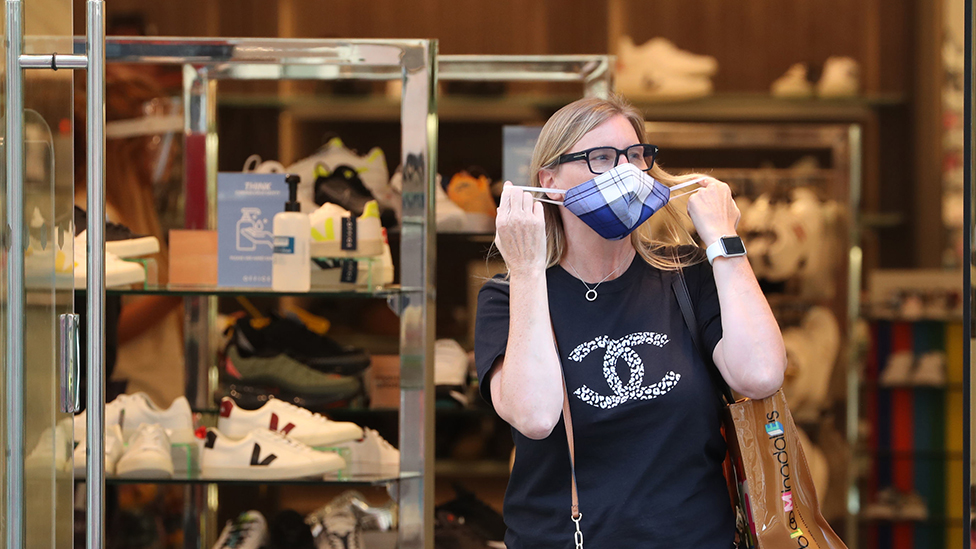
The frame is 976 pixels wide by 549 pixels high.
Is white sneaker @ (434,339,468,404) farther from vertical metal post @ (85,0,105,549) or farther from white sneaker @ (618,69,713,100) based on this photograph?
white sneaker @ (618,69,713,100)

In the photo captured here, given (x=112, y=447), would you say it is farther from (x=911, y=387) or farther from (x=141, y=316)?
Result: (x=911, y=387)

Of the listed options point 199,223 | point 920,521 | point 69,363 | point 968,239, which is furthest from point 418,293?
point 920,521

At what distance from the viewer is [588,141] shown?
178cm

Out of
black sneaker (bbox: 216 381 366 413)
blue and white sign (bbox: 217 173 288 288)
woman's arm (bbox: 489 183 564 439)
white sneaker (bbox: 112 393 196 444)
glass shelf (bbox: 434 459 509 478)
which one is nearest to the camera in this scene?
woman's arm (bbox: 489 183 564 439)

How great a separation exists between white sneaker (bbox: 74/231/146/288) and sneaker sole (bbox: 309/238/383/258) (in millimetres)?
473

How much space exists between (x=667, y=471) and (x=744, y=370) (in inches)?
8.8

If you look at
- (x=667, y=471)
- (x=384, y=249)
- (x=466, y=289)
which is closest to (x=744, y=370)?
(x=667, y=471)

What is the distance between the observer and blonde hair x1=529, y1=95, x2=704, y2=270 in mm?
1788

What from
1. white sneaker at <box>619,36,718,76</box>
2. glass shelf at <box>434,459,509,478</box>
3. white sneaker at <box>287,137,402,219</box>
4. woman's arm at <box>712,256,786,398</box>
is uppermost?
white sneaker at <box>619,36,718,76</box>

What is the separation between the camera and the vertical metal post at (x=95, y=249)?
1.44 metres

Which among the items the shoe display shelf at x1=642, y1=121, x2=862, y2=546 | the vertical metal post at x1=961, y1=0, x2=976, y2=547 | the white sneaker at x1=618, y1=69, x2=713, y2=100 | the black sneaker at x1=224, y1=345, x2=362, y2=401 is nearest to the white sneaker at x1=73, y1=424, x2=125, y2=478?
the black sneaker at x1=224, y1=345, x2=362, y2=401

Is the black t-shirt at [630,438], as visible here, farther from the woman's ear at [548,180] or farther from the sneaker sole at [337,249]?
the sneaker sole at [337,249]

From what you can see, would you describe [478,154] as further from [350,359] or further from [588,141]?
[588,141]

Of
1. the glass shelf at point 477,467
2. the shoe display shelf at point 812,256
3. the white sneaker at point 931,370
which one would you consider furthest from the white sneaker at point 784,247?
the glass shelf at point 477,467
